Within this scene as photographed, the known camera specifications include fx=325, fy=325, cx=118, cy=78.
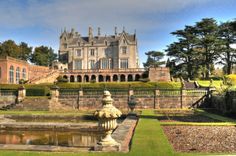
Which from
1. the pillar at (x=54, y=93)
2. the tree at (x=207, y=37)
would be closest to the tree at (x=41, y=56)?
the tree at (x=207, y=37)

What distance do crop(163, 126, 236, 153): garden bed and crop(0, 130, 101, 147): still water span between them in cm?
345

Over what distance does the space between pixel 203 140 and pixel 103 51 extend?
6392 centimetres

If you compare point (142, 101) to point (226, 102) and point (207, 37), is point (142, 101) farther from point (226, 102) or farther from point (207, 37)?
point (207, 37)

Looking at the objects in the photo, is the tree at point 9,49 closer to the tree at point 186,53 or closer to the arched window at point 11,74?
the arched window at point 11,74

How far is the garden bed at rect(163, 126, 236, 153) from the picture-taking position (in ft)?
32.3

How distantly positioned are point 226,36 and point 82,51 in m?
32.7

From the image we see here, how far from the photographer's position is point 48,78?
58312 millimetres

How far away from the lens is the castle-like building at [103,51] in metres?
72.0

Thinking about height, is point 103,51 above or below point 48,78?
above

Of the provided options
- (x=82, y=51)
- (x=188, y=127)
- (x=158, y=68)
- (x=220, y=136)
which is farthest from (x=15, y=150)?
(x=82, y=51)

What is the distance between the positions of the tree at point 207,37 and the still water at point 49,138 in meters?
44.5

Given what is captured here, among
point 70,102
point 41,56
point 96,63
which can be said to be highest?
point 41,56

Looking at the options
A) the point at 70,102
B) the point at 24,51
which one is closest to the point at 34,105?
the point at 70,102

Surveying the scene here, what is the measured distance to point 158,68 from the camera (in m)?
59.5
